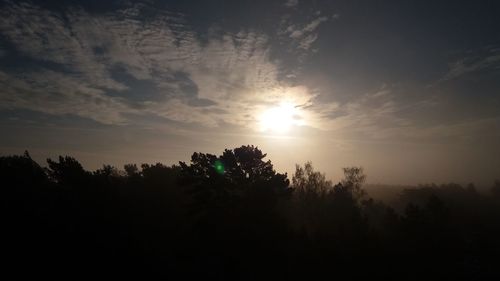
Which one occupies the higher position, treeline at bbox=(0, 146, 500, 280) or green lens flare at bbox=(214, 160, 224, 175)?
green lens flare at bbox=(214, 160, 224, 175)

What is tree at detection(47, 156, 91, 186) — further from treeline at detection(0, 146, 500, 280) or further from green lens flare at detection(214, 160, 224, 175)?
green lens flare at detection(214, 160, 224, 175)

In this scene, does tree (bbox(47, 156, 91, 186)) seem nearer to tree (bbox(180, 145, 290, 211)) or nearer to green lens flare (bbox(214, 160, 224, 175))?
tree (bbox(180, 145, 290, 211))

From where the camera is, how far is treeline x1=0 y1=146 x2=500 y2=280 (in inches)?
1163

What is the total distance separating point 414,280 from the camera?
39.2m

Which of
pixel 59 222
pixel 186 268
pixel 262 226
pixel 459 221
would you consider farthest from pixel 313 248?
pixel 459 221

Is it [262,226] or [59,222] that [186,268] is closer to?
[262,226]

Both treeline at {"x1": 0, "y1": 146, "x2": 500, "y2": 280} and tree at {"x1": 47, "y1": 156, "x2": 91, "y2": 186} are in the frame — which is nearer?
treeline at {"x1": 0, "y1": 146, "x2": 500, "y2": 280}

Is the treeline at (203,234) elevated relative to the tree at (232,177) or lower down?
lower down

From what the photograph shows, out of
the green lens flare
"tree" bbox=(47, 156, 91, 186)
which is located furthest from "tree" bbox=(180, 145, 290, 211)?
"tree" bbox=(47, 156, 91, 186)

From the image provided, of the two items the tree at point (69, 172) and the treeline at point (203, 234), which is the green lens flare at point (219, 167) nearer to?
the treeline at point (203, 234)

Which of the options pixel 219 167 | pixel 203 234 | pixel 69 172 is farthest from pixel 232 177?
pixel 69 172

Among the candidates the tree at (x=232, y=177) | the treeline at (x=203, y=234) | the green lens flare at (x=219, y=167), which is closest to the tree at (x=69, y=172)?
the treeline at (x=203, y=234)

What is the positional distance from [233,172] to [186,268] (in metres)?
13.9

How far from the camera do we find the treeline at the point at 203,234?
96.9ft
